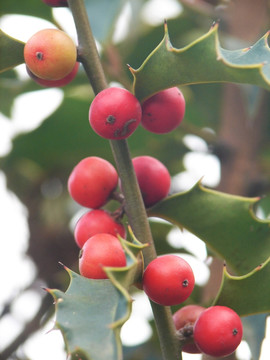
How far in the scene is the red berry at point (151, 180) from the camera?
1189 millimetres

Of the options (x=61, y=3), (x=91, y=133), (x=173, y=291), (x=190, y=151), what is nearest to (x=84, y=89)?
(x=91, y=133)

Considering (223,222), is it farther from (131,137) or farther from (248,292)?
(131,137)

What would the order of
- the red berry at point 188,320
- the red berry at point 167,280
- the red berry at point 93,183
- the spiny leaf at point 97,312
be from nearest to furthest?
the spiny leaf at point 97,312 < the red berry at point 167,280 < the red berry at point 188,320 < the red berry at point 93,183

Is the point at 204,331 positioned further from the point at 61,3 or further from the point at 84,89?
the point at 84,89

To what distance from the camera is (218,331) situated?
38.6 inches

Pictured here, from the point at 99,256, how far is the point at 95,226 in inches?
7.3

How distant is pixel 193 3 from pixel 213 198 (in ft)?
4.95

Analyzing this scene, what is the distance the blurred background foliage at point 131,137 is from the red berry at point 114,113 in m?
1.14

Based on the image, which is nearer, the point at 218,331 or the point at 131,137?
the point at 218,331

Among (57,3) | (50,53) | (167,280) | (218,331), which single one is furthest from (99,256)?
(57,3)

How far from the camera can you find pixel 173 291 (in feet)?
3.18

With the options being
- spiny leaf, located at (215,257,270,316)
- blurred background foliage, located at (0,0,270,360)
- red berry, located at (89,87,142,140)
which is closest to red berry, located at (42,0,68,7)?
red berry, located at (89,87,142,140)

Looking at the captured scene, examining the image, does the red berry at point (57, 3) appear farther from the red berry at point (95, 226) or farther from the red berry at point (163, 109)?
A: the red berry at point (95, 226)

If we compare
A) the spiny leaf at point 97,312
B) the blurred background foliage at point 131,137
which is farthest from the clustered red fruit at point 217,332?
the blurred background foliage at point 131,137
